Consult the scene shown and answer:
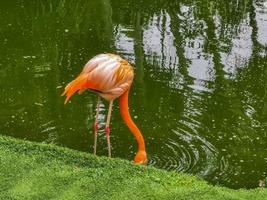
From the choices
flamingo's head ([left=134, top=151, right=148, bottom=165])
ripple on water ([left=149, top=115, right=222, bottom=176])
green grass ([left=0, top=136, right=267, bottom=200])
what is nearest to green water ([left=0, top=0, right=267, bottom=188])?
ripple on water ([left=149, top=115, right=222, bottom=176])

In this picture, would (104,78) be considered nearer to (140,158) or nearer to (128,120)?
(128,120)

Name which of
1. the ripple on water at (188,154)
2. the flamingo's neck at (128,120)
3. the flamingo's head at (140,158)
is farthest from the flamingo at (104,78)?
the ripple on water at (188,154)

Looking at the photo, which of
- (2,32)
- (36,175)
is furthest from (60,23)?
(36,175)

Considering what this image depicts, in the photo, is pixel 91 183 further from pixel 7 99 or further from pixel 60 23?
pixel 60 23

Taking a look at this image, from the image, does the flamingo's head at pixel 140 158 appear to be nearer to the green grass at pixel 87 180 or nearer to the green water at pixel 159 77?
the green grass at pixel 87 180

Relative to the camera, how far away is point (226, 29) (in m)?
7.24

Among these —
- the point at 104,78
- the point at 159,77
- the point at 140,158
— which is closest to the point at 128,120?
the point at 140,158

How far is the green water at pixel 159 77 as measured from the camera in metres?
4.59

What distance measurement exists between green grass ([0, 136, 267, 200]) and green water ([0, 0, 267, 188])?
0.46 m

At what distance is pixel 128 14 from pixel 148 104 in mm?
2580

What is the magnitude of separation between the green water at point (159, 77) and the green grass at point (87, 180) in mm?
456

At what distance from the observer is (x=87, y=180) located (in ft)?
12.2

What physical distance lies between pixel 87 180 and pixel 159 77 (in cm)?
229

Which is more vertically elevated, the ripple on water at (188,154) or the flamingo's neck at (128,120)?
the flamingo's neck at (128,120)
